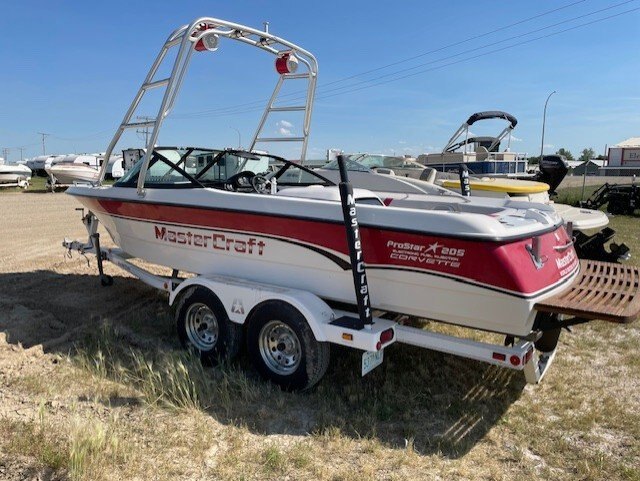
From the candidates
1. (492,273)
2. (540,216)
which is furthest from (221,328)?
(540,216)

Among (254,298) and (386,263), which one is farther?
(254,298)

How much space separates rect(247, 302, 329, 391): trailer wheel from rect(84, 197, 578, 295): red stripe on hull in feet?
1.84

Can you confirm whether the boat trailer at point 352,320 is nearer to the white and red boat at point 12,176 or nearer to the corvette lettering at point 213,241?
the corvette lettering at point 213,241

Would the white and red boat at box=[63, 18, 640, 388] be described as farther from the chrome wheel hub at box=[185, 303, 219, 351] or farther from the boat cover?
the boat cover

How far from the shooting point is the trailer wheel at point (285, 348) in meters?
3.60

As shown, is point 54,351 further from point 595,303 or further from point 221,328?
point 595,303

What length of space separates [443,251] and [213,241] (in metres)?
1.98

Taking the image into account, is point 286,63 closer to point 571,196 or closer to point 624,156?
point 571,196

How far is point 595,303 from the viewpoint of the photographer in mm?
3262

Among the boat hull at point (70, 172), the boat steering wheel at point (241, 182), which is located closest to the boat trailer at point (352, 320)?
the boat steering wheel at point (241, 182)

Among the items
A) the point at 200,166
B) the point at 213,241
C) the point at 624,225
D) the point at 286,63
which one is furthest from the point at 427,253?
the point at 624,225

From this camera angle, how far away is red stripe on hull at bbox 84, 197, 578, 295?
3115 millimetres

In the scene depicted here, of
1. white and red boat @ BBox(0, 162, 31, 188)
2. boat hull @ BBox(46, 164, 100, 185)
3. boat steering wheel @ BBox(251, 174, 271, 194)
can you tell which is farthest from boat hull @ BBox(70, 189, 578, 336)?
white and red boat @ BBox(0, 162, 31, 188)

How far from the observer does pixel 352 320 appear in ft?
11.6
